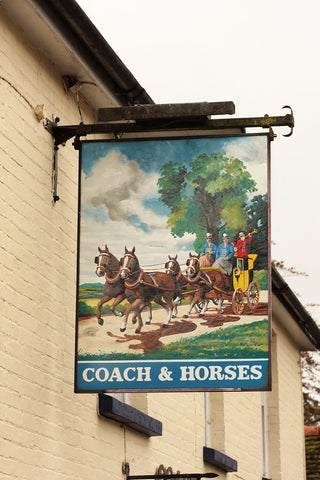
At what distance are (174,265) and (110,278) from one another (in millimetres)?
469

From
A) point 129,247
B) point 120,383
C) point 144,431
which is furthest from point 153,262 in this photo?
point 144,431

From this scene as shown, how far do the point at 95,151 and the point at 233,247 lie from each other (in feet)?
4.16

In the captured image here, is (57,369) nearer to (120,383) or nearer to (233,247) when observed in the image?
(120,383)

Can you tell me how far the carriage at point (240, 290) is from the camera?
7266 mm

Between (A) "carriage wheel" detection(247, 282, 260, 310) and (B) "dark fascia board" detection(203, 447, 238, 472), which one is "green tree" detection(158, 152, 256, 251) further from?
(B) "dark fascia board" detection(203, 447, 238, 472)

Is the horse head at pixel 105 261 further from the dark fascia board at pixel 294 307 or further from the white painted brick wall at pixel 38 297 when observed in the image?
the dark fascia board at pixel 294 307

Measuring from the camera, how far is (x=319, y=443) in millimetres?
21938

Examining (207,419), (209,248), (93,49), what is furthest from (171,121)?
(207,419)

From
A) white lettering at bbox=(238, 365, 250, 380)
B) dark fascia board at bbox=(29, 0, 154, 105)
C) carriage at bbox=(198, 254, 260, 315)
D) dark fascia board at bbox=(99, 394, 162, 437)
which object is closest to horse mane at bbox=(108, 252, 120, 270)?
carriage at bbox=(198, 254, 260, 315)

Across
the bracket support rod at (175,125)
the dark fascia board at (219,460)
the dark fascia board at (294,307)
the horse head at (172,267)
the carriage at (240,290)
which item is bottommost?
the dark fascia board at (219,460)

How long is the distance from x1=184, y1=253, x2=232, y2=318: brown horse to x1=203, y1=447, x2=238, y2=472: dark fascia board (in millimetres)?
5201

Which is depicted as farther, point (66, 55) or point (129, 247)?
point (66, 55)

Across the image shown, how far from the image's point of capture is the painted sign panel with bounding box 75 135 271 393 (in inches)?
282

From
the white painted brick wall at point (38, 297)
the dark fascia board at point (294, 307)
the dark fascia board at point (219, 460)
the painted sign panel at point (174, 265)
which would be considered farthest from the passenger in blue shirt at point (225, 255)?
the dark fascia board at point (294, 307)
